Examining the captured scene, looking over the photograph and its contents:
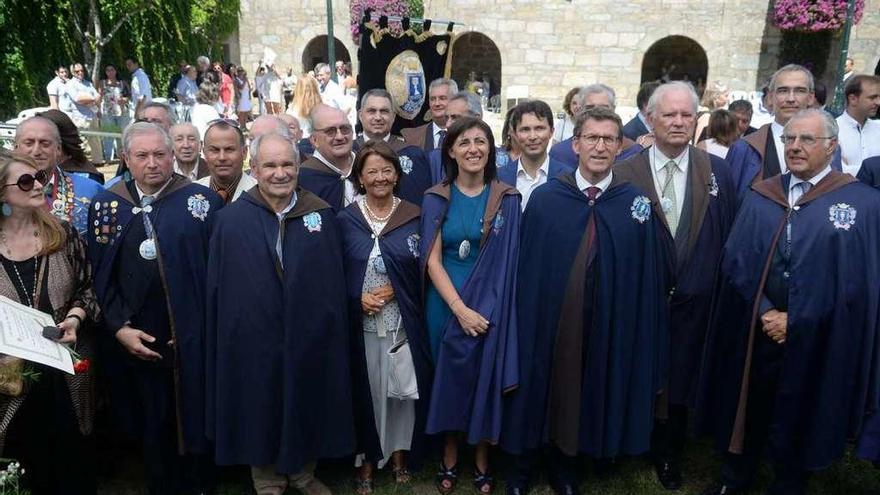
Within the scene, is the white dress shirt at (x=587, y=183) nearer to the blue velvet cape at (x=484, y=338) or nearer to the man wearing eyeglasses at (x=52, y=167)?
the blue velvet cape at (x=484, y=338)

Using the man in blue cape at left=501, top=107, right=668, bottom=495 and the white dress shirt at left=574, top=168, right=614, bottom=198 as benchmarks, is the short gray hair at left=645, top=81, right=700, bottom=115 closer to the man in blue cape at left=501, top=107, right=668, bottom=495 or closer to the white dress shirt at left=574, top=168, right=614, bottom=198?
the man in blue cape at left=501, top=107, right=668, bottom=495

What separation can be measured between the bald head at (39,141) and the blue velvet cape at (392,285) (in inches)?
62.7

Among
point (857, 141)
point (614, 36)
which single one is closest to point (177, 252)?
point (857, 141)

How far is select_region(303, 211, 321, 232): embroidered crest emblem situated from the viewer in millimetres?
3061

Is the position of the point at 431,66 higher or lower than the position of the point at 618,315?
higher

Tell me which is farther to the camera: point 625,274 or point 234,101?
point 234,101

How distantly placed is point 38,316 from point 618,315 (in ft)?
8.07

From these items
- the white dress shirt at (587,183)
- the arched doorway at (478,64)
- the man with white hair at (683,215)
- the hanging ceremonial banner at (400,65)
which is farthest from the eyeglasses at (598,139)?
the arched doorway at (478,64)

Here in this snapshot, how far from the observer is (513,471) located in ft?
11.4

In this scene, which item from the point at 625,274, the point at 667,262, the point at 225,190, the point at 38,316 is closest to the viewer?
the point at 38,316

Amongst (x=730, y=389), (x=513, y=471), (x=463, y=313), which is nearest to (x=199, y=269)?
(x=463, y=313)

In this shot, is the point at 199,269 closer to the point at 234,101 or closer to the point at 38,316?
the point at 38,316

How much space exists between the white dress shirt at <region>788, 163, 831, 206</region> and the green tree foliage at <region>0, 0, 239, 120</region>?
14.1 metres

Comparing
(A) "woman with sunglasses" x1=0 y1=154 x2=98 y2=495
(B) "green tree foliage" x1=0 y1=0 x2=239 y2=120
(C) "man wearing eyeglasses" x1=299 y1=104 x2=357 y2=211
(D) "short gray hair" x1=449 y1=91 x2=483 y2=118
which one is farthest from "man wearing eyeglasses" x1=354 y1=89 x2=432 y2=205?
(B) "green tree foliage" x1=0 y1=0 x2=239 y2=120
